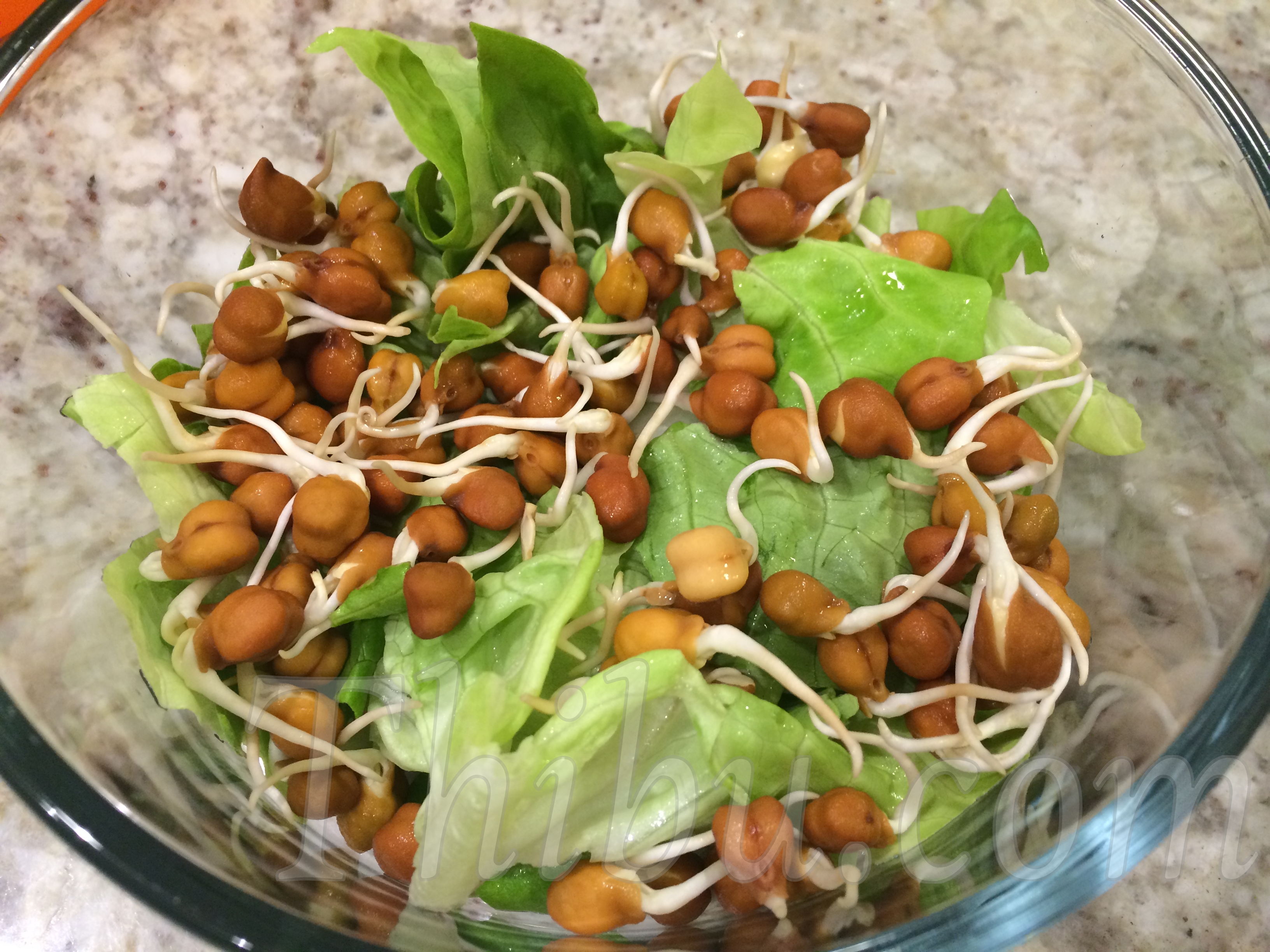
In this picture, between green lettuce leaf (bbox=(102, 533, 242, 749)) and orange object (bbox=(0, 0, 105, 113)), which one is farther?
orange object (bbox=(0, 0, 105, 113))

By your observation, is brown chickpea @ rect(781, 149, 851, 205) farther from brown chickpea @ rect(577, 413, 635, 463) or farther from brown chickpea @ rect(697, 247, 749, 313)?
brown chickpea @ rect(577, 413, 635, 463)

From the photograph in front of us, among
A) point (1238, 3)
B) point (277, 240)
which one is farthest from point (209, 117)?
point (1238, 3)

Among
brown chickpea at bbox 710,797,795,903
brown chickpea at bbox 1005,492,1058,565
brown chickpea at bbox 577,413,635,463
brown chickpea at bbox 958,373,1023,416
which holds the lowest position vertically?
brown chickpea at bbox 710,797,795,903

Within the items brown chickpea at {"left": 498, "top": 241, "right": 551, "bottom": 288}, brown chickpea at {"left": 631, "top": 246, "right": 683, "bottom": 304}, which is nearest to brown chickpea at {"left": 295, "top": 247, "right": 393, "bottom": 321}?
brown chickpea at {"left": 498, "top": 241, "right": 551, "bottom": 288}

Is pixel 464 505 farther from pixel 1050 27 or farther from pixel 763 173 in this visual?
pixel 1050 27

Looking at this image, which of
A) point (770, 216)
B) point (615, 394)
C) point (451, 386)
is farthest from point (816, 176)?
point (451, 386)

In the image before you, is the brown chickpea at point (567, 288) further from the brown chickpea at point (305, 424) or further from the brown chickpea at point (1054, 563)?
the brown chickpea at point (1054, 563)

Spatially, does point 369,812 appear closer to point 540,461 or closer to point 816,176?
point 540,461
